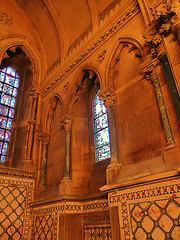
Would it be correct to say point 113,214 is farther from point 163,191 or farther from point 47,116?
point 47,116

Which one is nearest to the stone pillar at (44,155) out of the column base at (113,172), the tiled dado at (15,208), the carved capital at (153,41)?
the tiled dado at (15,208)


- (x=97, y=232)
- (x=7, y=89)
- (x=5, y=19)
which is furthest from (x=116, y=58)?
(x=5, y=19)

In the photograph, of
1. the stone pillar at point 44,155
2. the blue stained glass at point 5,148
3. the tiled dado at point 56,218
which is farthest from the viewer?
the blue stained glass at point 5,148

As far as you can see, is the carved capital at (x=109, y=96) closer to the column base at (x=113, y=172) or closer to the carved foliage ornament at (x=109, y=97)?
the carved foliage ornament at (x=109, y=97)

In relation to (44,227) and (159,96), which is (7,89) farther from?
(159,96)

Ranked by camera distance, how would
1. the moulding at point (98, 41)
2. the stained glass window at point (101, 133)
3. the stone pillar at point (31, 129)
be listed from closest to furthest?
the moulding at point (98, 41)
the stained glass window at point (101, 133)
the stone pillar at point (31, 129)

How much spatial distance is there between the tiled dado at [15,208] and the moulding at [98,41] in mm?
3866

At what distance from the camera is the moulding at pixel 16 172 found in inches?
272

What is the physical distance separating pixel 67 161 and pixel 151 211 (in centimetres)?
333

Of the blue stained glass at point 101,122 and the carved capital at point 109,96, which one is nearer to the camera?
the carved capital at point 109,96

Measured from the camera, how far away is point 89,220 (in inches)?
217

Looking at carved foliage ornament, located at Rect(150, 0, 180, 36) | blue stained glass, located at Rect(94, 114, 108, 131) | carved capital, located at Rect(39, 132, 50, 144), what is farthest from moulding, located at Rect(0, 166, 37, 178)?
carved foliage ornament, located at Rect(150, 0, 180, 36)

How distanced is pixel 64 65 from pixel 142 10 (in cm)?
372

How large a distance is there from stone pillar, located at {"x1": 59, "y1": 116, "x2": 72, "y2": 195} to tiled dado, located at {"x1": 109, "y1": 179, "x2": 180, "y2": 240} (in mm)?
2104
